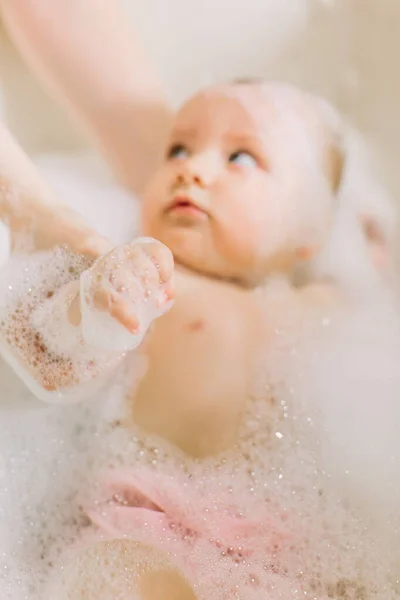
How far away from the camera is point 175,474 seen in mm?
751

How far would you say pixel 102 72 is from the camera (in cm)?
96

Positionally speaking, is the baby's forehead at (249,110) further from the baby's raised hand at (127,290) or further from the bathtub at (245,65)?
the baby's raised hand at (127,290)

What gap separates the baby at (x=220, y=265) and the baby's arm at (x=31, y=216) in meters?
0.03

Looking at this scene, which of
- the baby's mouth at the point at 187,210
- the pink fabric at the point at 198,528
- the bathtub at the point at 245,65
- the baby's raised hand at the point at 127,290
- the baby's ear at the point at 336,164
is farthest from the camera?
the bathtub at the point at 245,65

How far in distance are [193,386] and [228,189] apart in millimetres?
238

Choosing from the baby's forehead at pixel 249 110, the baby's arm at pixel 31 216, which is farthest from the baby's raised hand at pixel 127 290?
the baby's forehead at pixel 249 110

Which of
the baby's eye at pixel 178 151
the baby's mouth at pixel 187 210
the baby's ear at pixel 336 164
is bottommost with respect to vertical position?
the baby's ear at pixel 336 164

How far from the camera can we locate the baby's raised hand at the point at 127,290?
55cm

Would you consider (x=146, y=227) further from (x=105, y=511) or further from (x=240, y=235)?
(x=105, y=511)

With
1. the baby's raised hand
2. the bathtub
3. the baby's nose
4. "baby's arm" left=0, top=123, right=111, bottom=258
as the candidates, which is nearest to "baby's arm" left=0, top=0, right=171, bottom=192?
the bathtub

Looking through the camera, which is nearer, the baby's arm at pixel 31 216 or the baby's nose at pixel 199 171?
the baby's arm at pixel 31 216

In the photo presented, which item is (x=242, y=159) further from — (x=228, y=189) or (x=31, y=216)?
(x=31, y=216)

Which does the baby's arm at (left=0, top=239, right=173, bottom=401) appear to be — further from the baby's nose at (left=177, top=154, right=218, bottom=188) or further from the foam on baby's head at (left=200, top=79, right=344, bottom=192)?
the foam on baby's head at (left=200, top=79, right=344, bottom=192)

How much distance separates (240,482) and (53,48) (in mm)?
629
